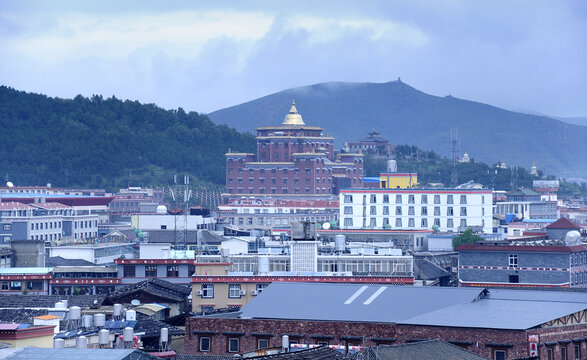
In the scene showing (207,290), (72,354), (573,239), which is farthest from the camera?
(573,239)

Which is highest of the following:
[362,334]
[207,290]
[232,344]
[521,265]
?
[521,265]

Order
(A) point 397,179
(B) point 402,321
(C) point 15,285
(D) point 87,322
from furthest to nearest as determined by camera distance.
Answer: (A) point 397,179
(C) point 15,285
(D) point 87,322
(B) point 402,321

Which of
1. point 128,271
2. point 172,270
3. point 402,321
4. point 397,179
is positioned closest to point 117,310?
point 402,321

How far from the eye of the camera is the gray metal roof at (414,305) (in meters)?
54.0

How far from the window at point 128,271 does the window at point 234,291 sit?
495 inches

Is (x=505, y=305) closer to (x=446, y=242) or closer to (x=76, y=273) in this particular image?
(x=76, y=273)

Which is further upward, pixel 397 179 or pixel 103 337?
pixel 397 179

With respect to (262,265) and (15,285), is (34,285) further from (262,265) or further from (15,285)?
(262,265)

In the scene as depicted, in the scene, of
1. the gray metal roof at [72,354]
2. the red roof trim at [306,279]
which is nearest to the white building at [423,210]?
the red roof trim at [306,279]

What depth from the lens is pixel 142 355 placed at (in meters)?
38.8

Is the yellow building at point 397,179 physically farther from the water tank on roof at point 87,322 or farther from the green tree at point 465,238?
the water tank on roof at point 87,322

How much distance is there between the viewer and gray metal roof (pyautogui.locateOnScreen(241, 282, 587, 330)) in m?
54.0

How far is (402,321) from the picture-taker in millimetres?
54750

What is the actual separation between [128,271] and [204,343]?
31.5 m
